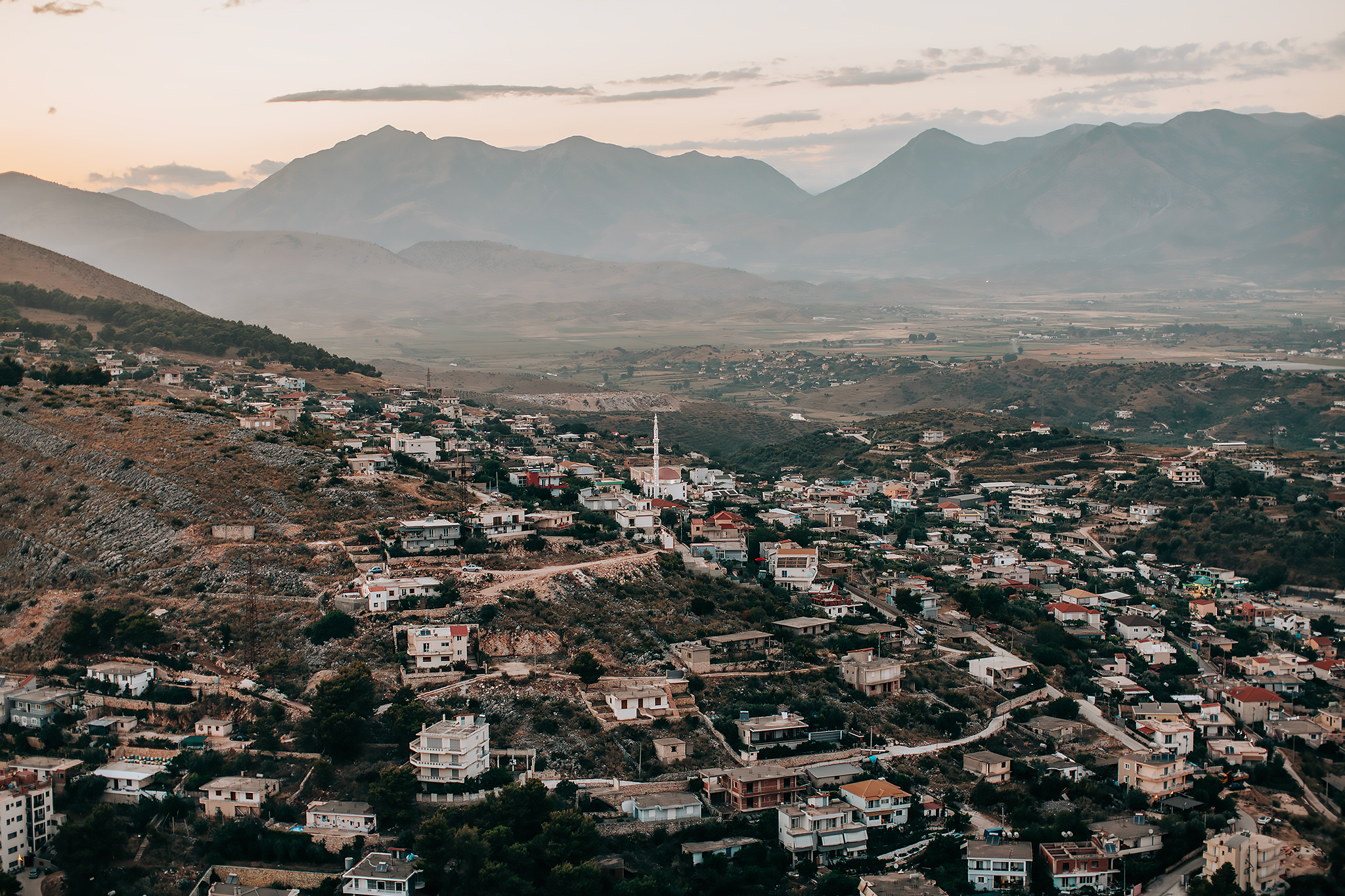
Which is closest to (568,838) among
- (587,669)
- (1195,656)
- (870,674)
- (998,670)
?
(587,669)

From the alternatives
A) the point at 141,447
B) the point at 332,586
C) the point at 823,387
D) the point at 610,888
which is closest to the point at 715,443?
the point at 823,387

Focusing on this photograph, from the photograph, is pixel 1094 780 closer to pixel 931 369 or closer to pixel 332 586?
pixel 332 586

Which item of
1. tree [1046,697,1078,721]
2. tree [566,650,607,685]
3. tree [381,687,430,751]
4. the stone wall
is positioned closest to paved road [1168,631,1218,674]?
tree [1046,697,1078,721]

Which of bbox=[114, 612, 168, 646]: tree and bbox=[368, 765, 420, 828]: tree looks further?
bbox=[114, 612, 168, 646]: tree

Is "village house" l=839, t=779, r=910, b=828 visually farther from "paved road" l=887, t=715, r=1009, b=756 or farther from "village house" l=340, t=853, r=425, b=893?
"village house" l=340, t=853, r=425, b=893

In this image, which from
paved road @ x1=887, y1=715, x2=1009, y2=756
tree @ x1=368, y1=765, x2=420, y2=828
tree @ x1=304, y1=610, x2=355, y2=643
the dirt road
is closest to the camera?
tree @ x1=368, y1=765, x2=420, y2=828

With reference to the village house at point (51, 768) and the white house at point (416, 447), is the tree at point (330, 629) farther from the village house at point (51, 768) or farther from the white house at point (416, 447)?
the white house at point (416, 447)
